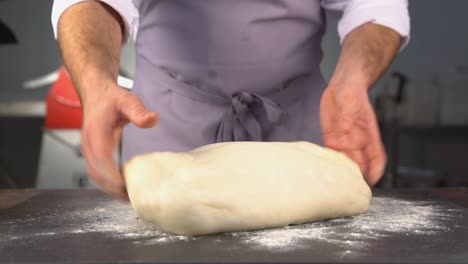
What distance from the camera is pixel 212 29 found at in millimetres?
1557

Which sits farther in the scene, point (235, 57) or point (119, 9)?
point (235, 57)

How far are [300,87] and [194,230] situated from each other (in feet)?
2.52

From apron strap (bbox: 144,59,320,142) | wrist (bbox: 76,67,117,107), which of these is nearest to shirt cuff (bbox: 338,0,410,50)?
apron strap (bbox: 144,59,320,142)

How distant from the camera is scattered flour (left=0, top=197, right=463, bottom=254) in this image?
0.94 meters

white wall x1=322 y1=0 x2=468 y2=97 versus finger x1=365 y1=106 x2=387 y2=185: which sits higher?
white wall x1=322 y1=0 x2=468 y2=97

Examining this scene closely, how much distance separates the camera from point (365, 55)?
57.0 inches

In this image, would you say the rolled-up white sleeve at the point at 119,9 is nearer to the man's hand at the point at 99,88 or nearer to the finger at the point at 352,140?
the man's hand at the point at 99,88

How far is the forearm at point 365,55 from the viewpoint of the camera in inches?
52.6

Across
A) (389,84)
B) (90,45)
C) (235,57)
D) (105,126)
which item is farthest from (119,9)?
(389,84)

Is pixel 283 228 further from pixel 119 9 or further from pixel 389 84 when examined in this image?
pixel 389 84

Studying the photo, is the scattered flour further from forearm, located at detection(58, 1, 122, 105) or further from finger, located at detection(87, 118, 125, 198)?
forearm, located at detection(58, 1, 122, 105)

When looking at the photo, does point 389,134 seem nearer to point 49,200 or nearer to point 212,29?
point 212,29

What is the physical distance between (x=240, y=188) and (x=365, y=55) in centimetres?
59

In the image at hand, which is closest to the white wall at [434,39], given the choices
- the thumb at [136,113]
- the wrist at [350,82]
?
the wrist at [350,82]
